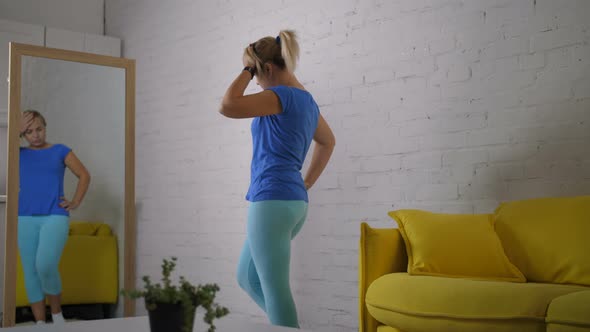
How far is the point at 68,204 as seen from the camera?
471cm

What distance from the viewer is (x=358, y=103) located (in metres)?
4.31

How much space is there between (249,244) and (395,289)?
668mm

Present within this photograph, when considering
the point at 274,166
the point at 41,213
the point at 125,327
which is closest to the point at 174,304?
the point at 125,327

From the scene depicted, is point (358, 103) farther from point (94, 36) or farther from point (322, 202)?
point (94, 36)

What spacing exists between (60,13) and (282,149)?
3.83m

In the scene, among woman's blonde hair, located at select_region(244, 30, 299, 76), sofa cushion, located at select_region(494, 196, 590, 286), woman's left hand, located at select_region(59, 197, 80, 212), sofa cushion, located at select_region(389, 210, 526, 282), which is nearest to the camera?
sofa cushion, located at select_region(494, 196, 590, 286)

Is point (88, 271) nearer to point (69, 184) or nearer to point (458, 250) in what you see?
point (69, 184)

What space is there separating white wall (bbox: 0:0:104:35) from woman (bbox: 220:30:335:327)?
342 centimetres

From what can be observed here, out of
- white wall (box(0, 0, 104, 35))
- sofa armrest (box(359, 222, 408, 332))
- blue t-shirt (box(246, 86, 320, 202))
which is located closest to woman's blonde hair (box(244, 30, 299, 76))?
blue t-shirt (box(246, 86, 320, 202))

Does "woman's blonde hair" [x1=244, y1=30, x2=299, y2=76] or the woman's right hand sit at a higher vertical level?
"woman's blonde hair" [x1=244, y1=30, x2=299, y2=76]

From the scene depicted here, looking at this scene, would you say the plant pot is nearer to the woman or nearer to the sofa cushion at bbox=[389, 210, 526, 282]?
the woman

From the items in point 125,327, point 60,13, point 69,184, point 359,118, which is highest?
point 60,13

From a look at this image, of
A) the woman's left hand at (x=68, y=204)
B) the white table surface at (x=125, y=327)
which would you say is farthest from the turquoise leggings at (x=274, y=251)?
the woman's left hand at (x=68, y=204)

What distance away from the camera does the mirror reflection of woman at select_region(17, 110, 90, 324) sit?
4.60 m
